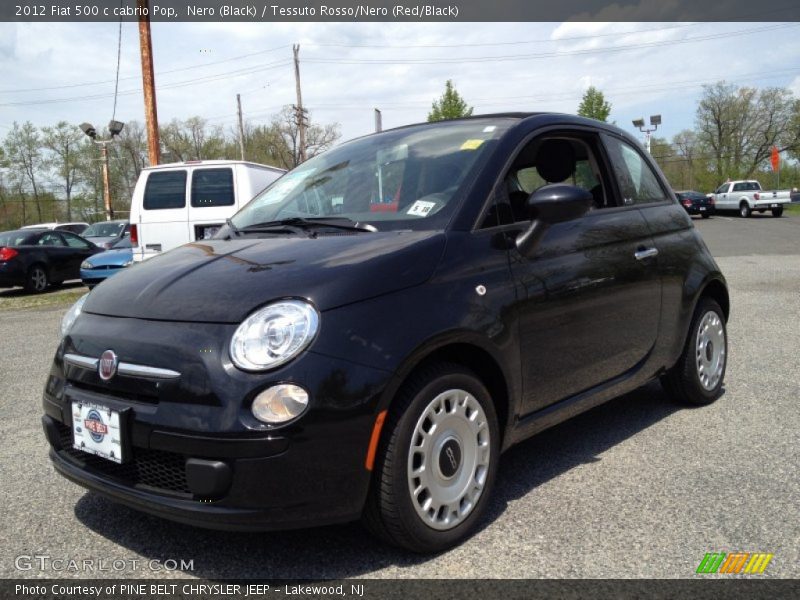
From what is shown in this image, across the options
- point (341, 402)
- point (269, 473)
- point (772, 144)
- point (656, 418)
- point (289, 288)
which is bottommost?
point (656, 418)

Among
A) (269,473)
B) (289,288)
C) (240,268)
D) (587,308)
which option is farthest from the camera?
(587,308)

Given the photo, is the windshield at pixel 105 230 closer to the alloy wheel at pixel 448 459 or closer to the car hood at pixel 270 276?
the car hood at pixel 270 276

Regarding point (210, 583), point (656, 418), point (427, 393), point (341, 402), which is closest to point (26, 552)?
point (210, 583)

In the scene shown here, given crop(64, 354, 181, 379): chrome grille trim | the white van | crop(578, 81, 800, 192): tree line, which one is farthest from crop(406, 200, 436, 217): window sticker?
crop(578, 81, 800, 192): tree line

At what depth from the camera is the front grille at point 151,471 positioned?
2244 millimetres

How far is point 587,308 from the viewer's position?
126 inches

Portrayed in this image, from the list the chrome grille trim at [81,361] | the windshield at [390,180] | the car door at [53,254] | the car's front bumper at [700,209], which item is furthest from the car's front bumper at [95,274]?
the car's front bumper at [700,209]

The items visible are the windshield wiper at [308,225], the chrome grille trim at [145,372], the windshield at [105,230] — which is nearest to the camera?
the chrome grille trim at [145,372]

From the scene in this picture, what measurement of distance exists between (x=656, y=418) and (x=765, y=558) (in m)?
1.73

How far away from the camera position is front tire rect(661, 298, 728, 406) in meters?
4.16

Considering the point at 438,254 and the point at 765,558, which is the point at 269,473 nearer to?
the point at 438,254

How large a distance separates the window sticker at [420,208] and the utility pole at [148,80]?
13.2m

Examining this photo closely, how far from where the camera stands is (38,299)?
13508 millimetres

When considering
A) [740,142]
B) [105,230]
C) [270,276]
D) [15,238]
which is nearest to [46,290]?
[15,238]
